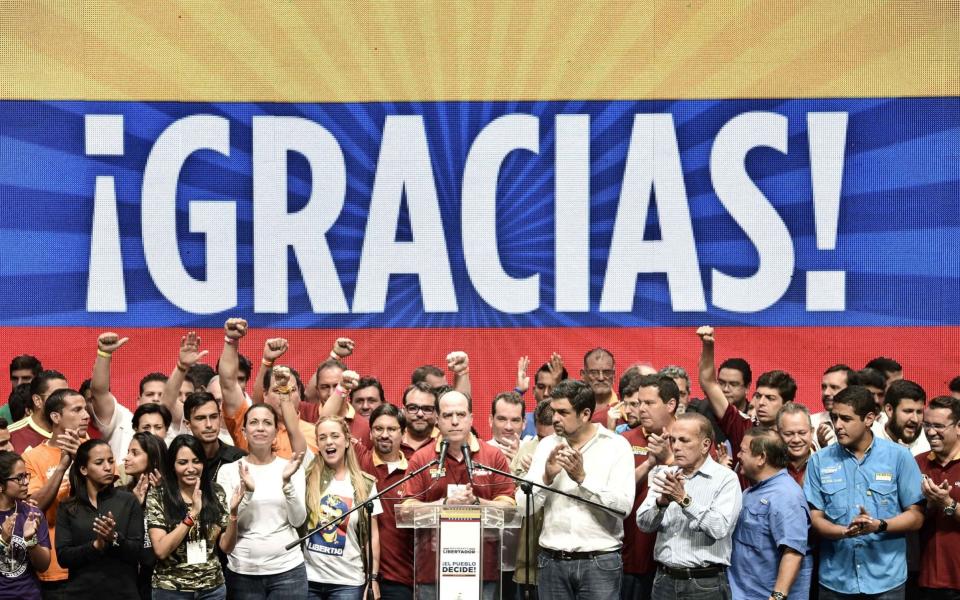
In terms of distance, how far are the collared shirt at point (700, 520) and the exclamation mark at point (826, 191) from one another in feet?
10.5

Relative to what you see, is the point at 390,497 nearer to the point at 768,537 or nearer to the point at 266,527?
the point at 266,527

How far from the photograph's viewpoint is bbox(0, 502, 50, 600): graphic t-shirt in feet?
18.1

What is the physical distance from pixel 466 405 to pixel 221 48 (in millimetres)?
3890

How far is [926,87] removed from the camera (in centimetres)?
838

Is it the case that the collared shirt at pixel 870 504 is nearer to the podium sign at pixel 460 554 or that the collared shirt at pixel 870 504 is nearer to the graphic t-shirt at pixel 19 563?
the podium sign at pixel 460 554

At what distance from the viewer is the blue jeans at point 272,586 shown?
5672 mm

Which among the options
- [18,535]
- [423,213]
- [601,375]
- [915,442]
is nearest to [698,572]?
[915,442]

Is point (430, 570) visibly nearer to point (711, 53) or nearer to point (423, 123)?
point (423, 123)

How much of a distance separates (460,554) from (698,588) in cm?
108

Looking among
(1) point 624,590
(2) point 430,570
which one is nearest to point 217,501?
(2) point 430,570

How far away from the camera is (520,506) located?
5.50m

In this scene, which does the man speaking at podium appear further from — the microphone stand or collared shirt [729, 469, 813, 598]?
collared shirt [729, 469, 813, 598]

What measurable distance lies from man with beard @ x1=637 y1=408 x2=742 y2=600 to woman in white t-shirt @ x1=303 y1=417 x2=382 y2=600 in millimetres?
1260

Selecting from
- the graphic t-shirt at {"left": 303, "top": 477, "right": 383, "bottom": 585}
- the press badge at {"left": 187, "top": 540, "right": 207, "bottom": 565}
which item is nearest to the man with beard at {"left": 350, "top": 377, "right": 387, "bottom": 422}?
the graphic t-shirt at {"left": 303, "top": 477, "right": 383, "bottom": 585}
